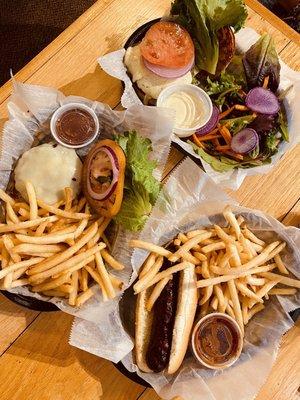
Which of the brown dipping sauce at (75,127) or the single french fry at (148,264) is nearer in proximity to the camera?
the single french fry at (148,264)

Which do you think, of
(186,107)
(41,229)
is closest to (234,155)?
(186,107)

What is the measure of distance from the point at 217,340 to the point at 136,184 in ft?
1.96

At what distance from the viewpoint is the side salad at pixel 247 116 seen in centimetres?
212

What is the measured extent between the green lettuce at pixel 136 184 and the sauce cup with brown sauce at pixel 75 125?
0.11 m

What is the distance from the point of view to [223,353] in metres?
1.85

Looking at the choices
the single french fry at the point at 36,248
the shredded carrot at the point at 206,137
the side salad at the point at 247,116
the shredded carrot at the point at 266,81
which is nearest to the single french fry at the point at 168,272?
the single french fry at the point at 36,248

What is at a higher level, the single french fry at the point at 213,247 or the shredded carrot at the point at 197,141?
the shredded carrot at the point at 197,141

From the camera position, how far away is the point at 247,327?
6.49 ft

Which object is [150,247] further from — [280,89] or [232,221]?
[280,89]

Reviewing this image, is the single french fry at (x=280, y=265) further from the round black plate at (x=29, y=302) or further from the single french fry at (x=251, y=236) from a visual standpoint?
the round black plate at (x=29, y=302)

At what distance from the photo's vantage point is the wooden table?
6.17ft

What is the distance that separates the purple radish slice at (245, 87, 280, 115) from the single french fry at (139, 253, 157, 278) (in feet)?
2.45

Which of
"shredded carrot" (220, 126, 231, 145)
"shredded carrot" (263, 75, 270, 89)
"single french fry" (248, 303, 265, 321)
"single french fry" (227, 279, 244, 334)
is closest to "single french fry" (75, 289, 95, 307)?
"single french fry" (227, 279, 244, 334)

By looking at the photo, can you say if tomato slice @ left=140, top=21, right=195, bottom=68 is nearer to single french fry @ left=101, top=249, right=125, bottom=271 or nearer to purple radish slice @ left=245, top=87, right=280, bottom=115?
purple radish slice @ left=245, top=87, right=280, bottom=115
